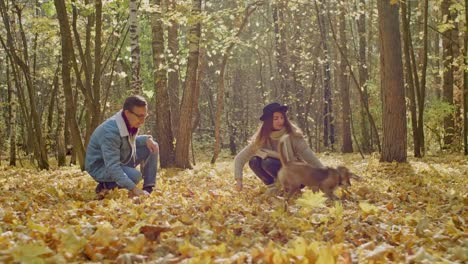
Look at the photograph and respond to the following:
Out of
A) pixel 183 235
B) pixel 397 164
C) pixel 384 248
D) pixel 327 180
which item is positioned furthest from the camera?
pixel 397 164

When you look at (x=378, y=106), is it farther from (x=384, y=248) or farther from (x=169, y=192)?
(x=384, y=248)

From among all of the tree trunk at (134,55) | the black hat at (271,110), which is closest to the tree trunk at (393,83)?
the black hat at (271,110)

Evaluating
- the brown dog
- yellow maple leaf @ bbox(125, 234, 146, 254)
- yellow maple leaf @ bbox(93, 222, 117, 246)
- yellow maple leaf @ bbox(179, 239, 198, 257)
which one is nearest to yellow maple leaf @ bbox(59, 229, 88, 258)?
yellow maple leaf @ bbox(93, 222, 117, 246)

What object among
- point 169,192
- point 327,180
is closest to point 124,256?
point 327,180

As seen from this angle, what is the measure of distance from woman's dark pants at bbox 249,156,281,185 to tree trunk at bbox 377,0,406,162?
4977 millimetres

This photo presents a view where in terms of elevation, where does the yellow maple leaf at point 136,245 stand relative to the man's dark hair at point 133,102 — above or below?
below

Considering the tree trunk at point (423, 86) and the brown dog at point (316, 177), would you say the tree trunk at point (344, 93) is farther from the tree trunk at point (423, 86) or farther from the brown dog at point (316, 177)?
the brown dog at point (316, 177)

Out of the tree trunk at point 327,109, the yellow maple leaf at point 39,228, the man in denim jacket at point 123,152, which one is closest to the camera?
the yellow maple leaf at point 39,228

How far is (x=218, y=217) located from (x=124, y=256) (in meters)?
1.71

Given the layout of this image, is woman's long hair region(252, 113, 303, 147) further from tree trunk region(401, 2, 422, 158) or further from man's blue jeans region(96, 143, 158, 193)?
tree trunk region(401, 2, 422, 158)

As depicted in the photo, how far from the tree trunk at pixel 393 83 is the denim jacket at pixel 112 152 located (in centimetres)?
632

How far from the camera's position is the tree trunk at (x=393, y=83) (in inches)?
442

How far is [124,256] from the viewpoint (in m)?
2.99

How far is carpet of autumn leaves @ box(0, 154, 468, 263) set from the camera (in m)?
3.04
